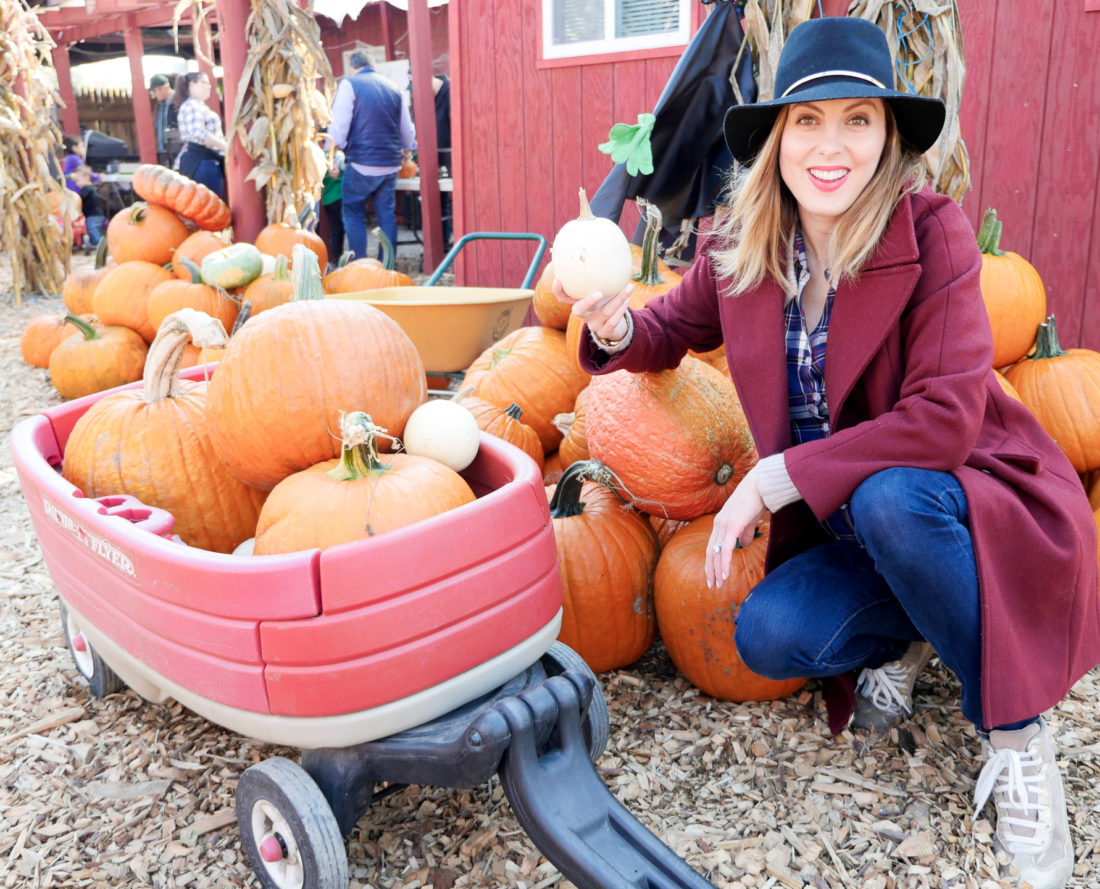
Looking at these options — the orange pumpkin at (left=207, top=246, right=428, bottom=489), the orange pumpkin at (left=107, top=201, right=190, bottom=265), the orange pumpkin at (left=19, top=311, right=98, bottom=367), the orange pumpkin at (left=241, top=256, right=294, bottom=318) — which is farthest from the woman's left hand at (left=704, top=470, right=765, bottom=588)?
the orange pumpkin at (left=19, top=311, right=98, bottom=367)

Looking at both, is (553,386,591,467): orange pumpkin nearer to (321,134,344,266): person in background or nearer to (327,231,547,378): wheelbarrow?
(327,231,547,378): wheelbarrow

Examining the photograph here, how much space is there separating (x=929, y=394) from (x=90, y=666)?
6.44ft

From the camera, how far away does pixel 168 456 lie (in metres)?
1.91

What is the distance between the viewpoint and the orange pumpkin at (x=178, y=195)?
4.87 meters

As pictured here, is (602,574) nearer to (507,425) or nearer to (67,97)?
(507,425)

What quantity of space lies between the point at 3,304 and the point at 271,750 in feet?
24.2

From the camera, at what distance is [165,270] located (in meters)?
4.72

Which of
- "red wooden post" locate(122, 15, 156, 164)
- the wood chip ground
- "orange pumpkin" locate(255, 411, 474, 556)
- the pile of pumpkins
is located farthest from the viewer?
"red wooden post" locate(122, 15, 156, 164)

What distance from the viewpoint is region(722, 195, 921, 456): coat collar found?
1.61 metres

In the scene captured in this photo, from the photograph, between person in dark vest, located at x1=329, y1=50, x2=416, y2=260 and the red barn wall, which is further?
person in dark vest, located at x1=329, y1=50, x2=416, y2=260

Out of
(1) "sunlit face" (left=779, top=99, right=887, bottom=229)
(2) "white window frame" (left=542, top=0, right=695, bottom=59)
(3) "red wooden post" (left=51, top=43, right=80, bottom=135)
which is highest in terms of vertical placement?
(3) "red wooden post" (left=51, top=43, right=80, bottom=135)

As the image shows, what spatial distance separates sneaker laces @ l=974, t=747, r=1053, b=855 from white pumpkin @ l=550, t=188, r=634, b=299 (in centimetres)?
113

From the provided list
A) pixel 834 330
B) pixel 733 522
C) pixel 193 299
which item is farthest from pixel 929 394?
pixel 193 299

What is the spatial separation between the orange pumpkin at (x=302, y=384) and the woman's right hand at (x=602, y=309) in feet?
1.13
